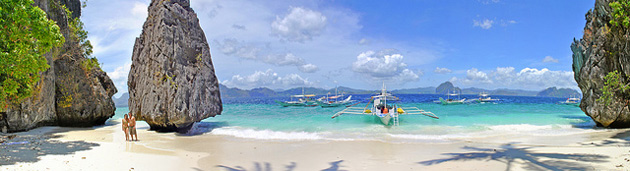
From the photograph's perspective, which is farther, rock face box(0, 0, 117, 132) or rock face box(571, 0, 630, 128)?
rock face box(571, 0, 630, 128)

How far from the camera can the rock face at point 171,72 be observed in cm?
1465

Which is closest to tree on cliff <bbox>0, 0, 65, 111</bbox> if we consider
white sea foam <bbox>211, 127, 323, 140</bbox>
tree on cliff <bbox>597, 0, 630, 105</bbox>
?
white sea foam <bbox>211, 127, 323, 140</bbox>

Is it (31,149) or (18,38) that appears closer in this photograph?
(18,38)

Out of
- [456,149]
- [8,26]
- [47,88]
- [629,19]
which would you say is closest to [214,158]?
[8,26]

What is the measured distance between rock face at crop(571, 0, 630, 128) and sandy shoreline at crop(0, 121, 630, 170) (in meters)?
2.67

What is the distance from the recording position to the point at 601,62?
49.0 feet

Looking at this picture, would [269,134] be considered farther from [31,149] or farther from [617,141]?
[617,141]

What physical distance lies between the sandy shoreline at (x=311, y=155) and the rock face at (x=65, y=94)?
1070mm

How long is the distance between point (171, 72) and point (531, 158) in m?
15.3

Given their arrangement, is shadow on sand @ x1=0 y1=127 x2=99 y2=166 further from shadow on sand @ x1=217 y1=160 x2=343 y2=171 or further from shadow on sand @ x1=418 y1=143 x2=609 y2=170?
shadow on sand @ x1=418 y1=143 x2=609 y2=170

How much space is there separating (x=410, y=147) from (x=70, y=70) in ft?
60.2

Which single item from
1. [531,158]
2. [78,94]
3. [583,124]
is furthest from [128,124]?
[583,124]

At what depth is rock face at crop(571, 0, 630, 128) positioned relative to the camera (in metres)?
14.5

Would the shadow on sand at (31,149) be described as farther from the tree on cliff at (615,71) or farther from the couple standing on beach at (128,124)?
the tree on cliff at (615,71)
